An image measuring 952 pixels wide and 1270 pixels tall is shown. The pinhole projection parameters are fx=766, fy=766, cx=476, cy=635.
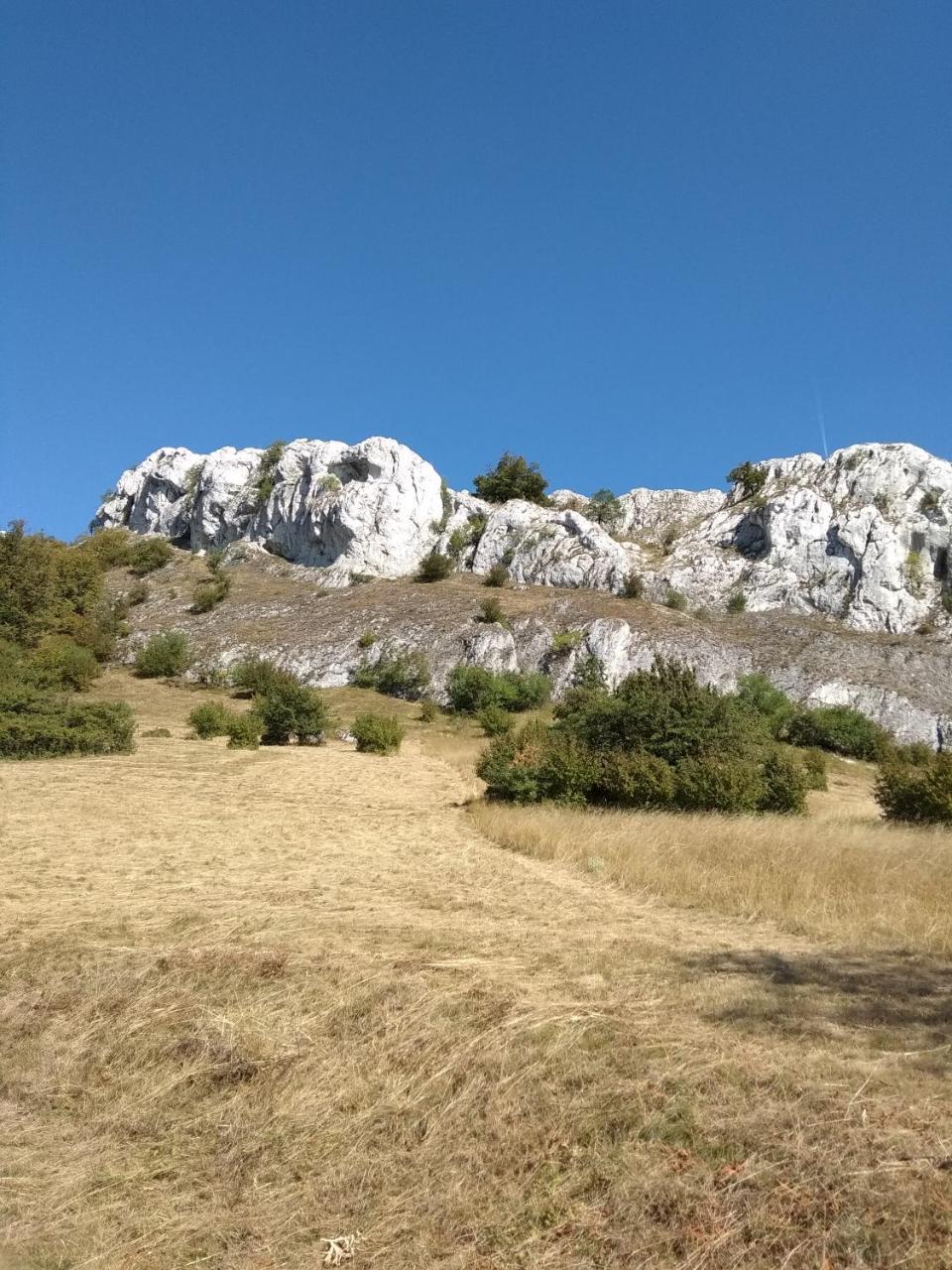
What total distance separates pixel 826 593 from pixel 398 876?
50.5m

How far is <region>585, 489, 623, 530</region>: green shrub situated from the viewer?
232 ft

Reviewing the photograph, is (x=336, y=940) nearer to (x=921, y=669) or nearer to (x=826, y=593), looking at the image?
(x=921, y=669)

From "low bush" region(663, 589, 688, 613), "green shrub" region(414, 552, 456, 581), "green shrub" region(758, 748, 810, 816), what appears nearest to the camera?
"green shrub" region(758, 748, 810, 816)

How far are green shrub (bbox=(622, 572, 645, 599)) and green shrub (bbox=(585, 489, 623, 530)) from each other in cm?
1624

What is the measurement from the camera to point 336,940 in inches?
274

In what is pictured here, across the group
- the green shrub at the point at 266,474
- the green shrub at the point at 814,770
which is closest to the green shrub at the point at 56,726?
the green shrub at the point at 814,770

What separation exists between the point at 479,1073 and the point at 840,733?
1353 inches

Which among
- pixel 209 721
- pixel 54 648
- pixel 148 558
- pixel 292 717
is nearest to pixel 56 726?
pixel 209 721

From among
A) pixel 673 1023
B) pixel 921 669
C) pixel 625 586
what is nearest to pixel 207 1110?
pixel 673 1023

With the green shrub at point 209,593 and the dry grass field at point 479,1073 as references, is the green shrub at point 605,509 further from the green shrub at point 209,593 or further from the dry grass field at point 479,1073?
the dry grass field at point 479,1073

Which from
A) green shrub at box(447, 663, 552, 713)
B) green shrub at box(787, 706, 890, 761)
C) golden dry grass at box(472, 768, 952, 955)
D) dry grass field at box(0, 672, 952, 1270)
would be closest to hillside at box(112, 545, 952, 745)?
green shrub at box(447, 663, 552, 713)

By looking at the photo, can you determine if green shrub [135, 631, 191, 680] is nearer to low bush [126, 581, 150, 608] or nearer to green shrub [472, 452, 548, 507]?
low bush [126, 581, 150, 608]

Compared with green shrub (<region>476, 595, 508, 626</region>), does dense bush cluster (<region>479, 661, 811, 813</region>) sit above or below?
below

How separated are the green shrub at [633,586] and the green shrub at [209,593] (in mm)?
28597
